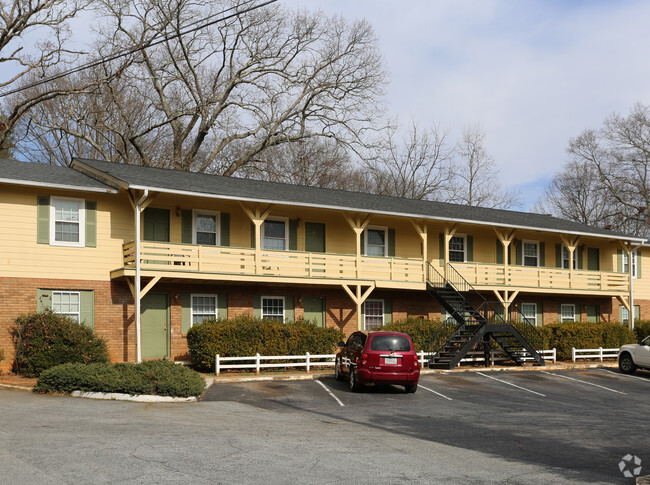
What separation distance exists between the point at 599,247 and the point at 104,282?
25501 millimetres

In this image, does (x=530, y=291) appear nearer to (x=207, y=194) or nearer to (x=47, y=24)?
(x=207, y=194)

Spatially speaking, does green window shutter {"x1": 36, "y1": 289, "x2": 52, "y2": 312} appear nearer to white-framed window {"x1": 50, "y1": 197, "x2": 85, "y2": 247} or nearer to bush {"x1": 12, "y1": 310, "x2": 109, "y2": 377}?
bush {"x1": 12, "y1": 310, "x2": 109, "y2": 377}

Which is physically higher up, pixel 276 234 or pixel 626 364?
pixel 276 234

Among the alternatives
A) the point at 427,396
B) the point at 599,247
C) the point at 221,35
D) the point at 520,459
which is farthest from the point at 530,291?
the point at 221,35

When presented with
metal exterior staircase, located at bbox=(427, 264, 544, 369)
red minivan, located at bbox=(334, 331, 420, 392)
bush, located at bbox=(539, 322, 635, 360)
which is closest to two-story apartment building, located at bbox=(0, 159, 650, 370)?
metal exterior staircase, located at bbox=(427, 264, 544, 369)

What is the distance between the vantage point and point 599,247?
125 ft

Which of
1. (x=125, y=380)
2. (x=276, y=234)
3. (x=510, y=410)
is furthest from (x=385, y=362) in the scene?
(x=276, y=234)

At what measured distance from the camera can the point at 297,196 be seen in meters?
28.2

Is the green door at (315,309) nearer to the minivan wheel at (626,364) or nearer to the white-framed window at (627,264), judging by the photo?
the minivan wheel at (626,364)

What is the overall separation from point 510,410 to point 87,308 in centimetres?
1409

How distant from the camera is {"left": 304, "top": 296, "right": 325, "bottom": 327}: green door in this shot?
2881 cm

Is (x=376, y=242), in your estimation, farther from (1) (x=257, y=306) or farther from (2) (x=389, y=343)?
(2) (x=389, y=343)

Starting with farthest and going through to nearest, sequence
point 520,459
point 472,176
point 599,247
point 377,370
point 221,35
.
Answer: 1. point 472,176
2. point 221,35
3. point 599,247
4. point 377,370
5. point 520,459

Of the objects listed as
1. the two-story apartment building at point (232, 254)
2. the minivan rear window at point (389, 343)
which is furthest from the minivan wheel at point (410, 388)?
the two-story apartment building at point (232, 254)
